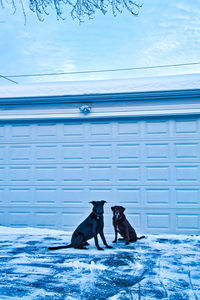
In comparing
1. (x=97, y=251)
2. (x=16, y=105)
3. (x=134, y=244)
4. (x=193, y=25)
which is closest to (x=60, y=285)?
(x=97, y=251)

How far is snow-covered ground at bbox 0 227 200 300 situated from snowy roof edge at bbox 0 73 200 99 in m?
3.17

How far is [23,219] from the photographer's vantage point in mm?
7473

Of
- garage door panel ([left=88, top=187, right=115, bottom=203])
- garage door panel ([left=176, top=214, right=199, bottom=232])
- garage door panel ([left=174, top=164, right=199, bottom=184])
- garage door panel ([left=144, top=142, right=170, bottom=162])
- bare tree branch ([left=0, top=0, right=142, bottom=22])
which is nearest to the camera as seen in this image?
bare tree branch ([left=0, top=0, right=142, bottom=22])

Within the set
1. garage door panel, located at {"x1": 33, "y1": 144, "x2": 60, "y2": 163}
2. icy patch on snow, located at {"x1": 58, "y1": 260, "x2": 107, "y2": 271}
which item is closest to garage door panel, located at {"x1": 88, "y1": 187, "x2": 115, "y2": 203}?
garage door panel, located at {"x1": 33, "y1": 144, "x2": 60, "y2": 163}

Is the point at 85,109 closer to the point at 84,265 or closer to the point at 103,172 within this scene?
the point at 103,172

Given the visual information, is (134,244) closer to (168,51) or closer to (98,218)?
(98,218)

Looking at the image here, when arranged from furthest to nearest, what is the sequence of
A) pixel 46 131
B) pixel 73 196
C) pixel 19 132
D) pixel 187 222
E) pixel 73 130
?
pixel 19 132 → pixel 46 131 → pixel 73 130 → pixel 73 196 → pixel 187 222

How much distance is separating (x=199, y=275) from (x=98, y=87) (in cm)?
449

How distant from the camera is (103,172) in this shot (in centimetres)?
725

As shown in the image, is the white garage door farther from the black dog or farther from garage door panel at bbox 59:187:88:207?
the black dog

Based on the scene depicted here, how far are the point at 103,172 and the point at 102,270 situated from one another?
10.0 ft

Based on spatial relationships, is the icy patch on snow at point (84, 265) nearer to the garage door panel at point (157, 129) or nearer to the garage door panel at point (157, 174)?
the garage door panel at point (157, 174)

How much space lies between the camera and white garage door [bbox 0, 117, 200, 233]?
22.9 feet

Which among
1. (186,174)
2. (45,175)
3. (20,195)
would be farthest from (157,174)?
(20,195)
